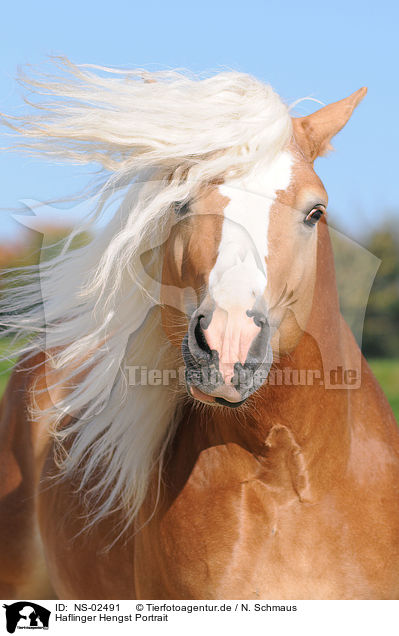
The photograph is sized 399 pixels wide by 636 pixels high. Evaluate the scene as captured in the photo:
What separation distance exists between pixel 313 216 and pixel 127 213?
0.67 m

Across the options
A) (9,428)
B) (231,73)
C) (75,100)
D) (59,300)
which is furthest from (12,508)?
(231,73)

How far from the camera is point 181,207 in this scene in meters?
2.30

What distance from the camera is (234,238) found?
83.4 inches

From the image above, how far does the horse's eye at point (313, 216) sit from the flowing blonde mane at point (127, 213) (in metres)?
0.24

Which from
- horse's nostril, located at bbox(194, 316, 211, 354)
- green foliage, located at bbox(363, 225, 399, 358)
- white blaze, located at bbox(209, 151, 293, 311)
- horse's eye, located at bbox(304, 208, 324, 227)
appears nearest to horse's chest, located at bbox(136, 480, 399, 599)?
horse's nostril, located at bbox(194, 316, 211, 354)

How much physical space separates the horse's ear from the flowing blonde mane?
5.4 inches

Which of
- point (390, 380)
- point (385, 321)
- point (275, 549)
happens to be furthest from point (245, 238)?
point (385, 321)

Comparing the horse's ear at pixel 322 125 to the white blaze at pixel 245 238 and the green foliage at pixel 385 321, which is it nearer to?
the white blaze at pixel 245 238

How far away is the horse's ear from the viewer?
2.50m

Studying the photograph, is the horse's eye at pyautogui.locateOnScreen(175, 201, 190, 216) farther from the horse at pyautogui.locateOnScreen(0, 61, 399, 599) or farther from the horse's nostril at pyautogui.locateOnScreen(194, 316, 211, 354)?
the horse's nostril at pyautogui.locateOnScreen(194, 316, 211, 354)

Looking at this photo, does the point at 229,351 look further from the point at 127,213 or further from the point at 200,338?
the point at 127,213

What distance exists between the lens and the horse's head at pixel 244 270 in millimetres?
2025
